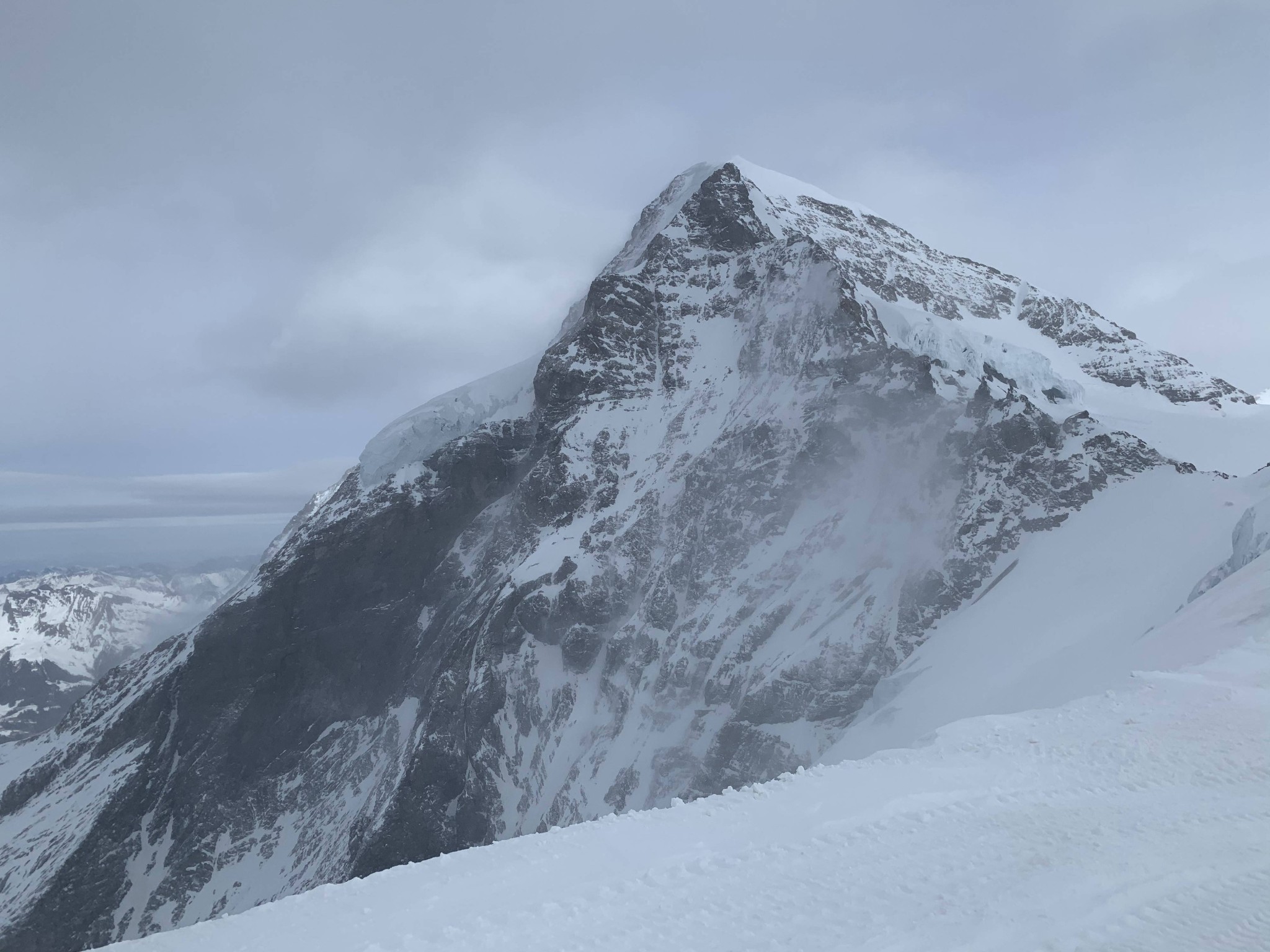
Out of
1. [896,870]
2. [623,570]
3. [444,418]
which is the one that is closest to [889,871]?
[896,870]

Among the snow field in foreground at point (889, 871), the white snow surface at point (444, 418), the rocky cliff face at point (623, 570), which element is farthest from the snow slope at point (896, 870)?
the white snow surface at point (444, 418)

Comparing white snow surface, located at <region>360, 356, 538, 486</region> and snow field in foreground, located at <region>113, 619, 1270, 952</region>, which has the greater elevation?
white snow surface, located at <region>360, 356, 538, 486</region>

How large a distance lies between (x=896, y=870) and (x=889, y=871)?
133 mm

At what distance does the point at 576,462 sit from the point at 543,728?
2869 cm

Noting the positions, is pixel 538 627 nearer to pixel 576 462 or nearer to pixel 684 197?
pixel 576 462

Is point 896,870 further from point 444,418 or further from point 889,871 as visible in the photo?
point 444,418

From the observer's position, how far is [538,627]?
262ft

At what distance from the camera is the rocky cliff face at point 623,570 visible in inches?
2618

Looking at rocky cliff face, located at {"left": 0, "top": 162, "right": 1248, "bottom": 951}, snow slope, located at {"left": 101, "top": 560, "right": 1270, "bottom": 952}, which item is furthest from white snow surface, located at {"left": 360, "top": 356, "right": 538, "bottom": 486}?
snow slope, located at {"left": 101, "top": 560, "right": 1270, "bottom": 952}

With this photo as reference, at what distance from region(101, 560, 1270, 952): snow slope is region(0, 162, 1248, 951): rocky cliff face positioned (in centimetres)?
4370

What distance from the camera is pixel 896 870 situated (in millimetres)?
12438

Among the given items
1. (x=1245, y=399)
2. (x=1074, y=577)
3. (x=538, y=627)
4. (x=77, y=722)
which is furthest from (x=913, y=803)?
(x=77, y=722)

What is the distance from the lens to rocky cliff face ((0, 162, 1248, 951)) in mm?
66500

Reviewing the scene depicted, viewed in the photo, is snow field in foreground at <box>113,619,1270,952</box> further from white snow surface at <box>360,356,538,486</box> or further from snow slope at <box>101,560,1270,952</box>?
white snow surface at <box>360,356,538,486</box>
